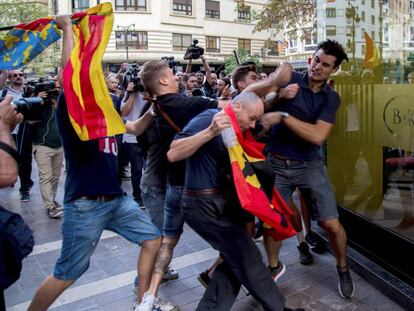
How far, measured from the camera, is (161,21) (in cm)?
3709

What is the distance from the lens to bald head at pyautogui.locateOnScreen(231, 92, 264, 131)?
2633 millimetres

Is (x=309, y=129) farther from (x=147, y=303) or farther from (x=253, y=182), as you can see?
(x=147, y=303)

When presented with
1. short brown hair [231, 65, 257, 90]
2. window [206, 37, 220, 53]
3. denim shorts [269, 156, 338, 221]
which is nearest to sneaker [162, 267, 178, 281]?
denim shorts [269, 156, 338, 221]

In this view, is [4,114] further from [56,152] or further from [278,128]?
[56,152]

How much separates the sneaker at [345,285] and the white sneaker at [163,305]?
1285mm

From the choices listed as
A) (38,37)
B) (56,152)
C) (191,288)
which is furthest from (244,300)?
(56,152)

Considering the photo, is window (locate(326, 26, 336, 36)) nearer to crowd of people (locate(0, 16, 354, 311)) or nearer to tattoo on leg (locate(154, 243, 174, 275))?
crowd of people (locate(0, 16, 354, 311))

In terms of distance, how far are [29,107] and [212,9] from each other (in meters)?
39.6

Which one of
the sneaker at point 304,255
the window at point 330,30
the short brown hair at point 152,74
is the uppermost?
the window at point 330,30

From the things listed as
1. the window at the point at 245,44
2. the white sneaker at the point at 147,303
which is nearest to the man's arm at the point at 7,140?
the white sneaker at the point at 147,303

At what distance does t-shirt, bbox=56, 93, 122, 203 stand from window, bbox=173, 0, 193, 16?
3696 centimetres

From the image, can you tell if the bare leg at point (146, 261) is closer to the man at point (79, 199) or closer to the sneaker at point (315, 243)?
the man at point (79, 199)

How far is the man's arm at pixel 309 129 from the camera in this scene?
11.2ft

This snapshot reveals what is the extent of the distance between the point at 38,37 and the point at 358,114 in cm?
282
